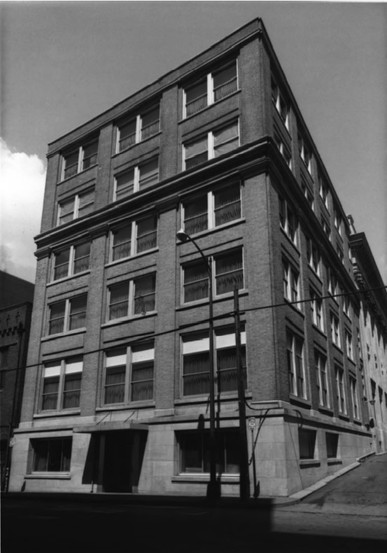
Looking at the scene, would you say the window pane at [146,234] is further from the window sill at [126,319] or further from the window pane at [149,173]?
the window sill at [126,319]

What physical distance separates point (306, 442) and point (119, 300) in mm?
12548

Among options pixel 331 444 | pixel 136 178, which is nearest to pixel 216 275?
pixel 136 178

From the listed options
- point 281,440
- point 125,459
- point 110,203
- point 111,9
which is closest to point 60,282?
point 110,203

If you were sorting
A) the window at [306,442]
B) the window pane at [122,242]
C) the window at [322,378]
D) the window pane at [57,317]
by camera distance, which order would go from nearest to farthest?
the window at [306,442], the window at [322,378], the window pane at [122,242], the window pane at [57,317]

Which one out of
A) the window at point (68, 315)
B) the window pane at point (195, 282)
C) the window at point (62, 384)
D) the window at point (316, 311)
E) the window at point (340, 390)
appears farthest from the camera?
the window at point (340, 390)

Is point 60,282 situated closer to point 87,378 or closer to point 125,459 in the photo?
point 87,378

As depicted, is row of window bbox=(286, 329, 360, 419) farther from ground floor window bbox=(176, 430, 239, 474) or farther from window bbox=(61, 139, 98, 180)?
window bbox=(61, 139, 98, 180)

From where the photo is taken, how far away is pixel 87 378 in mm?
→ 27047

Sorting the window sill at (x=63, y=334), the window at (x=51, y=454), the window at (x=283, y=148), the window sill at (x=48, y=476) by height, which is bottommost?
the window sill at (x=48, y=476)

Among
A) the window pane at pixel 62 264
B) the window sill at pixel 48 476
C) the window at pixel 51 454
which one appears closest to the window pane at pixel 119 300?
the window pane at pixel 62 264

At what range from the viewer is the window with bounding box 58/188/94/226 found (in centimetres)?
3281

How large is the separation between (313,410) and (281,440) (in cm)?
634

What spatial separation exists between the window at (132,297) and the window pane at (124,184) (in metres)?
6.18

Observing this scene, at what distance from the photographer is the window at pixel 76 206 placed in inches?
1292
